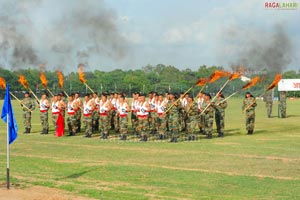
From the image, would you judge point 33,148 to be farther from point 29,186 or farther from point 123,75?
point 123,75

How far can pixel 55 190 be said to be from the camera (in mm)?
Answer: 10664

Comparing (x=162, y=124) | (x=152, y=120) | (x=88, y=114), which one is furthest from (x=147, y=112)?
(x=88, y=114)

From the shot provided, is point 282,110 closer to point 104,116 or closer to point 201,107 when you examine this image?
point 201,107

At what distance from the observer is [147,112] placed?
20609 millimetres

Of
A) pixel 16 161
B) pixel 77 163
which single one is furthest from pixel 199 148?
pixel 16 161

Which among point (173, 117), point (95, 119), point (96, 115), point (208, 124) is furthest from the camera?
point (95, 119)

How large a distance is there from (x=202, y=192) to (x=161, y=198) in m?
0.95

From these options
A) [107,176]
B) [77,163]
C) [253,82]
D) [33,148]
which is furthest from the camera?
[253,82]

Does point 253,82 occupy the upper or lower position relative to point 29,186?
upper

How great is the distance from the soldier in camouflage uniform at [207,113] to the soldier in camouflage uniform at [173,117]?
123 centimetres

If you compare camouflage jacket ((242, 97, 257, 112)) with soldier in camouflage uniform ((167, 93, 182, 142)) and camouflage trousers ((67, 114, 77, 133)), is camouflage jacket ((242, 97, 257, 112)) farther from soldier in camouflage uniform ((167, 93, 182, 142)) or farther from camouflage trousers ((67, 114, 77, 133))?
camouflage trousers ((67, 114, 77, 133))

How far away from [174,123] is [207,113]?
1.87 meters

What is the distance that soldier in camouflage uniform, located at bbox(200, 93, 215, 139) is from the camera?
839 inches

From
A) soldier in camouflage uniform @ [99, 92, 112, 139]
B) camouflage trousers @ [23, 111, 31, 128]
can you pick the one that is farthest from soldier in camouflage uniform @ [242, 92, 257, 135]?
camouflage trousers @ [23, 111, 31, 128]
